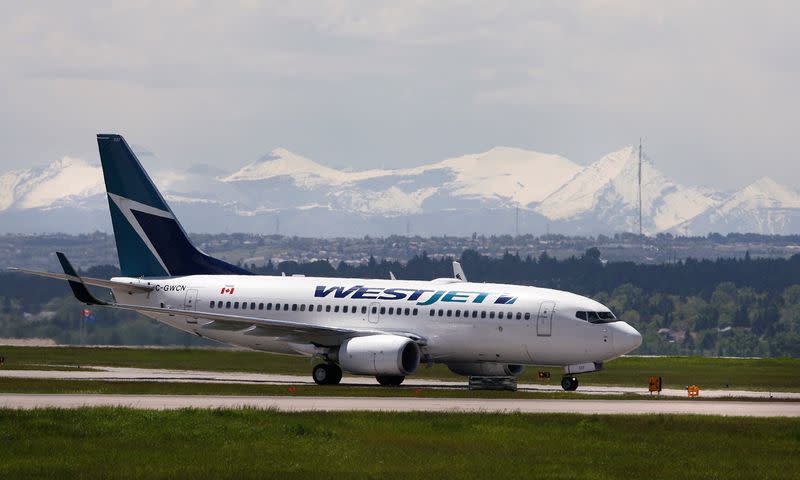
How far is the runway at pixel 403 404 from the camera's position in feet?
173

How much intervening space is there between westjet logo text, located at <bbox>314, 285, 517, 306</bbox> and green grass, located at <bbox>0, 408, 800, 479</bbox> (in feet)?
67.8

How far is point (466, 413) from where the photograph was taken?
51.0 metres

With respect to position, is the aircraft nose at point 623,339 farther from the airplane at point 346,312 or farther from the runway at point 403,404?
the runway at point 403,404

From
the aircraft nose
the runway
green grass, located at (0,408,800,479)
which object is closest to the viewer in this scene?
green grass, located at (0,408,800,479)

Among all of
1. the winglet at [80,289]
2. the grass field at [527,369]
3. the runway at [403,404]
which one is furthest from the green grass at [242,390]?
the grass field at [527,369]

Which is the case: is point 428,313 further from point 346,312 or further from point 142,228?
point 142,228

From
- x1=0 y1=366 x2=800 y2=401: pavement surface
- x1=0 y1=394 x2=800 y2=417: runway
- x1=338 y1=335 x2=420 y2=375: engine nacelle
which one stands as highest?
x1=338 y1=335 x2=420 y2=375: engine nacelle

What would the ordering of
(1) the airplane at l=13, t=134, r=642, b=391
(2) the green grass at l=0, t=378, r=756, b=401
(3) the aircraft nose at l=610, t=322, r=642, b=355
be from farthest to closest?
1. (1) the airplane at l=13, t=134, r=642, b=391
2. (3) the aircraft nose at l=610, t=322, r=642, b=355
3. (2) the green grass at l=0, t=378, r=756, b=401

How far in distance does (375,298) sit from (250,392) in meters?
12.4

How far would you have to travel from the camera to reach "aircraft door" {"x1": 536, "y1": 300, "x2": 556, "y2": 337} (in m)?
69.5

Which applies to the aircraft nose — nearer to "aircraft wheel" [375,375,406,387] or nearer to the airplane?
the airplane

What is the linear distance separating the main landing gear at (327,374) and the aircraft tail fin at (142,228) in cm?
1071

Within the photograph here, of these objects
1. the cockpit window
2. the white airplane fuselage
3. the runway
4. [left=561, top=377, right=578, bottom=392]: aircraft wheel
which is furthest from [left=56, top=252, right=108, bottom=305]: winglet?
the cockpit window

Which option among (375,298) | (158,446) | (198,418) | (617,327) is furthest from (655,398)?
(158,446)
